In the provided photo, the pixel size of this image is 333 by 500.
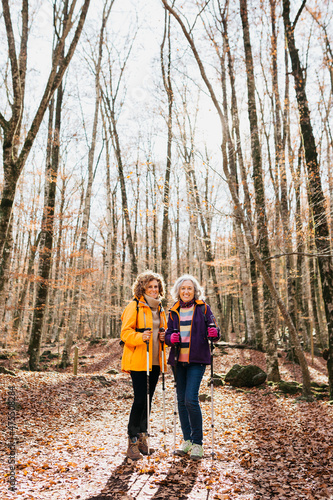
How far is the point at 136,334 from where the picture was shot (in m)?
3.79

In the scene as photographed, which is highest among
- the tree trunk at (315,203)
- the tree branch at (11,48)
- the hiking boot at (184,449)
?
the tree branch at (11,48)

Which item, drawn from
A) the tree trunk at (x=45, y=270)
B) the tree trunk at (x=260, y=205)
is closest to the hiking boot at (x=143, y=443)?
the tree trunk at (x=260, y=205)

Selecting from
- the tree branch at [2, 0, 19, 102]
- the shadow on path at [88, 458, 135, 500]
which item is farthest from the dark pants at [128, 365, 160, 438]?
the tree branch at [2, 0, 19, 102]

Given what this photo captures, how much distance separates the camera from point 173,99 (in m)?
13.2

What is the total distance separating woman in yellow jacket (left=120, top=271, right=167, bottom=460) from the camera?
12.4 ft

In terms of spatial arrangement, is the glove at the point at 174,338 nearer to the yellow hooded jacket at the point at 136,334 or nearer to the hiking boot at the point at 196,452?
the yellow hooded jacket at the point at 136,334

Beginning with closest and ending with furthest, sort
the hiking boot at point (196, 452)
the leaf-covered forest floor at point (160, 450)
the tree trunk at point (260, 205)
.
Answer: the leaf-covered forest floor at point (160, 450)
the hiking boot at point (196, 452)
the tree trunk at point (260, 205)

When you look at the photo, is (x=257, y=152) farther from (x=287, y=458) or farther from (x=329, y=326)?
(x=287, y=458)

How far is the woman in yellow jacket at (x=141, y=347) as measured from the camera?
3770 mm

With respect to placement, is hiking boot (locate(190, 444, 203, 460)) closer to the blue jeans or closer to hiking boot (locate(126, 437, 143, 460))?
the blue jeans

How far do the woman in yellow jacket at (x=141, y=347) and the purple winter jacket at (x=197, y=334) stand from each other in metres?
0.20

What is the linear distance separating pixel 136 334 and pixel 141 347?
195 mm

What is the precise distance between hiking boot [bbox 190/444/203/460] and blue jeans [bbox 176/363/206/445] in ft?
0.14

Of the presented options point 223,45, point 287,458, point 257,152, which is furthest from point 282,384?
point 223,45
